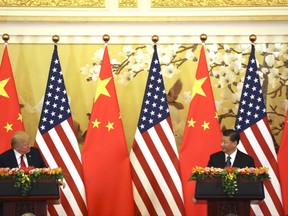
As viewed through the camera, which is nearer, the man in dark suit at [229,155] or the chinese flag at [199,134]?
the man in dark suit at [229,155]

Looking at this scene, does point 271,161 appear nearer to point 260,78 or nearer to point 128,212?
point 260,78

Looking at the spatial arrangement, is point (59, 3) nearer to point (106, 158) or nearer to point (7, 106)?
point (7, 106)

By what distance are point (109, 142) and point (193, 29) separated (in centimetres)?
184

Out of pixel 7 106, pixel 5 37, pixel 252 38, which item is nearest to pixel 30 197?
pixel 7 106

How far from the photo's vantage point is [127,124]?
363 inches

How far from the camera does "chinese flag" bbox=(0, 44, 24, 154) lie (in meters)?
8.72

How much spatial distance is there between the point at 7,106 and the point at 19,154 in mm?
1086

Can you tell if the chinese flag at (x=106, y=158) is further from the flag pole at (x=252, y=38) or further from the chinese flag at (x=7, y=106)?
the flag pole at (x=252, y=38)

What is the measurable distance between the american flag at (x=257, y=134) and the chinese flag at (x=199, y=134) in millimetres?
328

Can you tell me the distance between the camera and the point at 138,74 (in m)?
9.25

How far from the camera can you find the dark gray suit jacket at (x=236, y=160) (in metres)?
7.77

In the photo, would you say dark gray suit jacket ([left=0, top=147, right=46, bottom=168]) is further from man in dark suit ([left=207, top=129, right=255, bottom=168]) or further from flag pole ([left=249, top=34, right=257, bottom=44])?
flag pole ([left=249, top=34, right=257, bottom=44])

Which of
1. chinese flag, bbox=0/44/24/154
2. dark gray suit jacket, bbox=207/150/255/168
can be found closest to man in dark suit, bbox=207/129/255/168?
dark gray suit jacket, bbox=207/150/255/168

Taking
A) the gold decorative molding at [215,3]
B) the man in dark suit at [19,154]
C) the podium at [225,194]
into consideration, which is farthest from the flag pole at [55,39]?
the podium at [225,194]
